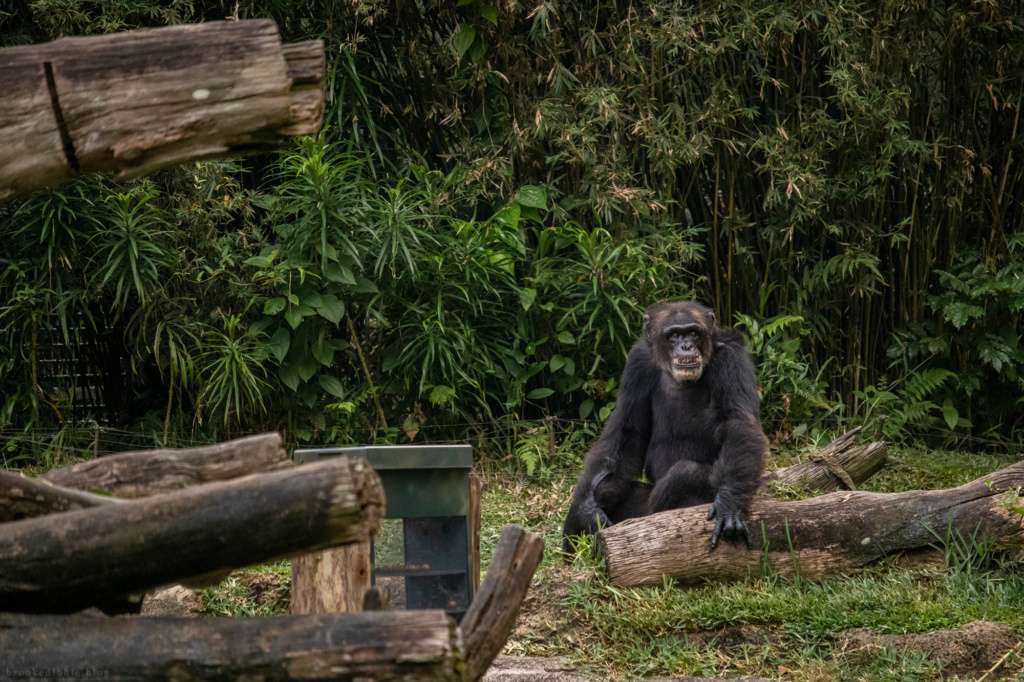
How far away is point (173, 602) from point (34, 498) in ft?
8.13

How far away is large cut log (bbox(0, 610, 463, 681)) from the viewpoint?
188cm

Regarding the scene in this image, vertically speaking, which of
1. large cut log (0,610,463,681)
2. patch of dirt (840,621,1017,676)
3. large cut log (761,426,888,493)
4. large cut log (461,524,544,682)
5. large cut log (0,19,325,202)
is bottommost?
large cut log (761,426,888,493)

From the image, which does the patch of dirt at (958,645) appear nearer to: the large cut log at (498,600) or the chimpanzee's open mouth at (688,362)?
the chimpanzee's open mouth at (688,362)

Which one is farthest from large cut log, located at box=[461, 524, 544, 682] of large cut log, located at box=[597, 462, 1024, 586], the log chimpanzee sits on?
the log chimpanzee sits on

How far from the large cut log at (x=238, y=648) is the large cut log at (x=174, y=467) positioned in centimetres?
40

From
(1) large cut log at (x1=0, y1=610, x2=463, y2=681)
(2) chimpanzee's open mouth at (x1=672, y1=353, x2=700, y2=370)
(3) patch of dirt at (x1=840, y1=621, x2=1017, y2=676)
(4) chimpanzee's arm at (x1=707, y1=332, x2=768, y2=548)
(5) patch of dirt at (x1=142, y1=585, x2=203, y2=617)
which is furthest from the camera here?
(2) chimpanzee's open mouth at (x1=672, y1=353, x2=700, y2=370)

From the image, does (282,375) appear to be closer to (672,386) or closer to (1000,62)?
(672,386)

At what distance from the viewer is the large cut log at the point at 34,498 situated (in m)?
2.20

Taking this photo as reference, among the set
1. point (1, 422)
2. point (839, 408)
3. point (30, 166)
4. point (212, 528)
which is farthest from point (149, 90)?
point (839, 408)

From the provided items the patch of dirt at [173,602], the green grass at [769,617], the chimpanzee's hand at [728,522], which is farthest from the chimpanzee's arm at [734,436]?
the patch of dirt at [173,602]

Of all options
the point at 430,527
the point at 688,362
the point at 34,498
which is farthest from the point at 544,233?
the point at 34,498

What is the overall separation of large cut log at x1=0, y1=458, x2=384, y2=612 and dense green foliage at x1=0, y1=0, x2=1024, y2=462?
4.21 meters

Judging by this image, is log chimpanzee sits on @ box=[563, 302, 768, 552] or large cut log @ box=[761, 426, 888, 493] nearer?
log chimpanzee sits on @ box=[563, 302, 768, 552]

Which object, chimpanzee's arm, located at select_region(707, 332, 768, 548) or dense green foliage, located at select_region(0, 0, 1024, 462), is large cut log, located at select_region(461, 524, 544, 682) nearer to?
chimpanzee's arm, located at select_region(707, 332, 768, 548)
